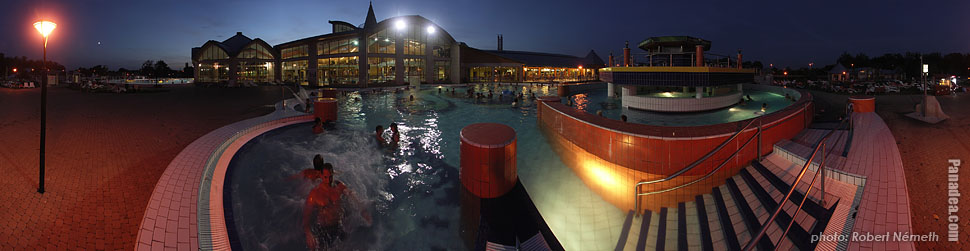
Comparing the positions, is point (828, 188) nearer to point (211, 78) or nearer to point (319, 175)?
point (319, 175)

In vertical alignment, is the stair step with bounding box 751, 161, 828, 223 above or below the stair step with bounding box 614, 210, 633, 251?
above

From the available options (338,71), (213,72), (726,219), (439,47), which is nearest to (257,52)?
(213,72)

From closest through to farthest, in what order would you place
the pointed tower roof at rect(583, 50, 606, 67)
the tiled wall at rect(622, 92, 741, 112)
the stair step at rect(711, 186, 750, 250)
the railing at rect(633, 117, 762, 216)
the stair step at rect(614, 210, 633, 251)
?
the stair step at rect(711, 186, 750, 250) < the railing at rect(633, 117, 762, 216) < the stair step at rect(614, 210, 633, 251) < the tiled wall at rect(622, 92, 741, 112) < the pointed tower roof at rect(583, 50, 606, 67)

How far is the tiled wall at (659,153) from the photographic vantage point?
5418 mm

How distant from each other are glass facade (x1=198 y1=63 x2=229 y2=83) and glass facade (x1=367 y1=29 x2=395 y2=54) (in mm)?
24039

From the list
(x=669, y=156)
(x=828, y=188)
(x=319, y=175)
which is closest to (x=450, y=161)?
(x=319, y=175)

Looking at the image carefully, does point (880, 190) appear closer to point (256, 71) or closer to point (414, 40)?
point (414, 40)

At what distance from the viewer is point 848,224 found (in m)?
3.35

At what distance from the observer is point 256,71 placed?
4541cm

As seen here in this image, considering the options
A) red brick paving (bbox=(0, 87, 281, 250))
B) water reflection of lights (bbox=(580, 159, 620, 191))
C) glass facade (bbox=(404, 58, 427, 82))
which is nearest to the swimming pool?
water reflection of lights (bbox=(580, 159, 620, 191))

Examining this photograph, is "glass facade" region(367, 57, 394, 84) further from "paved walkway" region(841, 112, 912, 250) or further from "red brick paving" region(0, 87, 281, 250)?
"paved walkway" region(841, 112, 912, 250)

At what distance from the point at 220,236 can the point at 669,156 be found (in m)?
5.97

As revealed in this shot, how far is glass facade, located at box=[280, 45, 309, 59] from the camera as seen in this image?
135 ft

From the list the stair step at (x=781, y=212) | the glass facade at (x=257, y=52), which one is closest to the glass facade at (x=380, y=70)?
the glass facade at (x=257, y=52)
